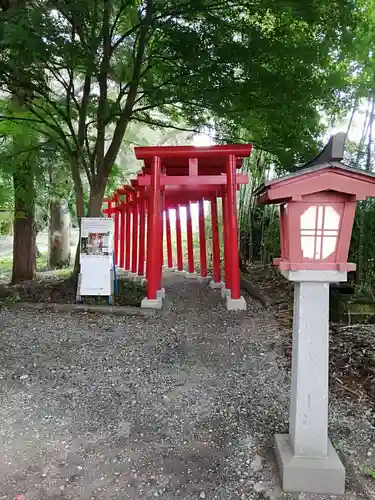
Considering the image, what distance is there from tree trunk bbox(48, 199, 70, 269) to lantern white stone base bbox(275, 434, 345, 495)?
919 cm

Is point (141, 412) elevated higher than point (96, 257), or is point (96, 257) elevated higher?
point (96, 257)

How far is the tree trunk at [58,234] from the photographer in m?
10.2

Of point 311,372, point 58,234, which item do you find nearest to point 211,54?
point 311,372

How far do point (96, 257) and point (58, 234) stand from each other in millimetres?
5293

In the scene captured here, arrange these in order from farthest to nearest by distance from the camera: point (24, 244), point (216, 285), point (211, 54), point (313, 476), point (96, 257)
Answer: point (24, 244) → point (216, 285) → point (96, 257) → point (211, 54) → point (313, 476)

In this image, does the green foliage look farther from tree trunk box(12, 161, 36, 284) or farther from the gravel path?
the gravel path

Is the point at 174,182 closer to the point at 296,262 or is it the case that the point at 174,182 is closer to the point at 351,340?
the point at 351,340

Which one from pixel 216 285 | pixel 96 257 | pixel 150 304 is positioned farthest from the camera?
pixel 216 285

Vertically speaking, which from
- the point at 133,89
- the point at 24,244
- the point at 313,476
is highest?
the point at 133,89

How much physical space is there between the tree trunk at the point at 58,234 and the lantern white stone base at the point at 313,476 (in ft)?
30.1

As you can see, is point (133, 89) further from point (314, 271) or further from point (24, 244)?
point (314, 271)

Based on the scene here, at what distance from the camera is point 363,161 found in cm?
524

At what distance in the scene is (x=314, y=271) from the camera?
2082 mm

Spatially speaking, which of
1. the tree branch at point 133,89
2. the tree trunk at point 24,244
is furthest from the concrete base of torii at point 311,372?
the tree trunk at point 24,244
